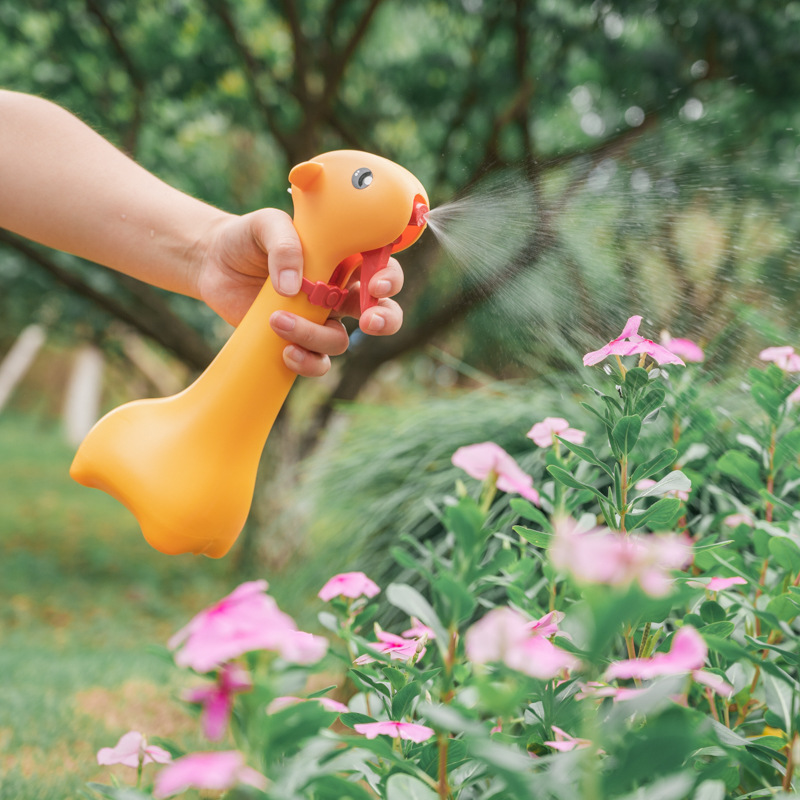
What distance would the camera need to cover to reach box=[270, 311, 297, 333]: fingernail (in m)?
0.73

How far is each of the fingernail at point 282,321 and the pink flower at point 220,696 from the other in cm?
46

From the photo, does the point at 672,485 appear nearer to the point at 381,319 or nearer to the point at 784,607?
the point at 784,607

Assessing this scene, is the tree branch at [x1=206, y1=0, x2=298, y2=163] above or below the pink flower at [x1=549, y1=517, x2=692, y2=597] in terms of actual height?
above

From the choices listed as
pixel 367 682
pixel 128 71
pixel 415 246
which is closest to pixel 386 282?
pixel 367 682

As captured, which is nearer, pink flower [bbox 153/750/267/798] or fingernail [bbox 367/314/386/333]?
pink flower [bbox 153/750/267/798]

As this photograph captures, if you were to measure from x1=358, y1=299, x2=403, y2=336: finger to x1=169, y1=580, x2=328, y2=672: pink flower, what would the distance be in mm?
462

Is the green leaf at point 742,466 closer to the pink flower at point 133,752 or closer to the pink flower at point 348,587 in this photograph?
the pink flower at point 348,587

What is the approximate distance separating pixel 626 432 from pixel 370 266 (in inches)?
15.5

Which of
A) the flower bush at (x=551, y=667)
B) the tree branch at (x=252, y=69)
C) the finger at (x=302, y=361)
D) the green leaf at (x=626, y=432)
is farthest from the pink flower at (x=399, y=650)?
the tree branch at (x=252, y=69)

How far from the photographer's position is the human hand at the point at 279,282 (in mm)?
726

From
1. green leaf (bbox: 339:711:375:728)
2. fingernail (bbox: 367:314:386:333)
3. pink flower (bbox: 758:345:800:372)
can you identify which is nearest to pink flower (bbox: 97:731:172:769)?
green leaf (bbox: 339:711:375:728)

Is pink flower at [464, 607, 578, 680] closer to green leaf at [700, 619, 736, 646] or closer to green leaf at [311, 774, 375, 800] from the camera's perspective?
green leaf at [311, 774, 375, 800]

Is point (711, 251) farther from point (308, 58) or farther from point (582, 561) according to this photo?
point (308, 58)

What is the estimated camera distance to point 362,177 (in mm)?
721
